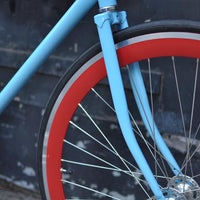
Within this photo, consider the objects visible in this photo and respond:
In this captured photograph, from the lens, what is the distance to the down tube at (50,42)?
0.93 m

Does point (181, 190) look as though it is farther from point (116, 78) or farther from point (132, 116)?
point (132, 116)

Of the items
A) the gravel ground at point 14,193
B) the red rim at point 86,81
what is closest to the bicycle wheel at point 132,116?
the red rim at point 86,81

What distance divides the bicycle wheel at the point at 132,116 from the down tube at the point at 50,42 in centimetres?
9

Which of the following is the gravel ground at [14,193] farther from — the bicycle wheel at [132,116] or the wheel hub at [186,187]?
the wheel hub at [186,187]

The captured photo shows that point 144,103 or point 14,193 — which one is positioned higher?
point 144,103

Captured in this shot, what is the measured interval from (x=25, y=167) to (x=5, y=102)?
694 mm

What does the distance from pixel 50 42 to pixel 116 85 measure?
256 mm

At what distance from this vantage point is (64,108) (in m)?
1.04

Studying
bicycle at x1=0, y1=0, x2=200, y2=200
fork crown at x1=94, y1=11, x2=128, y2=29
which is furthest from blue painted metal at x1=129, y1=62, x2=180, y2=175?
fork crown at x1=94, y1=11, x2=128, y2=29

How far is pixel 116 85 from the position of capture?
892 millimetres

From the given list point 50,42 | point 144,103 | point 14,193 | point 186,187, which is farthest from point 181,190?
point 14,193

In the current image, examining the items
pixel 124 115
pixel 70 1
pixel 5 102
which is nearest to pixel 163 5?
pixel 70 1

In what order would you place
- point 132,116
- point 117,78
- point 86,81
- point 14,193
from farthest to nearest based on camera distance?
1. point 14,193
2. point 132,116
3. point 86,81
4. point 117,78

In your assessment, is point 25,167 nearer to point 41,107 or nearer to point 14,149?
point 14,149
